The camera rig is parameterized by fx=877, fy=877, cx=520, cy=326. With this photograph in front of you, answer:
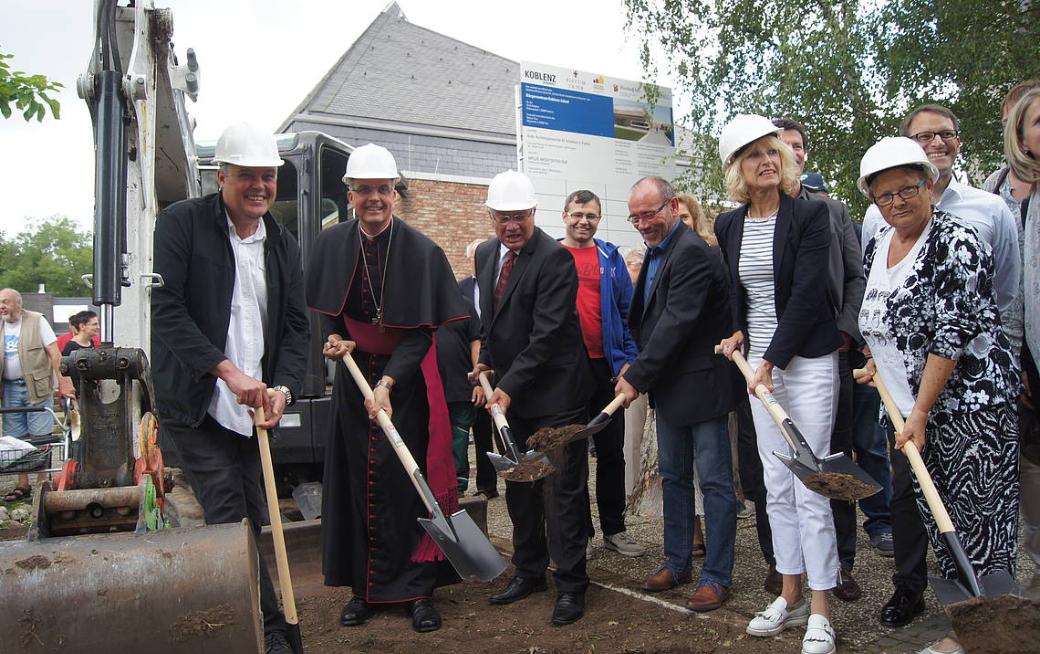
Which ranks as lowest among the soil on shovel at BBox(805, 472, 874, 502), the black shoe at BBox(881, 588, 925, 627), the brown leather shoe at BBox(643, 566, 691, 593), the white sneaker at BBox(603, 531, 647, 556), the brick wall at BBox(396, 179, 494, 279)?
the white sneaker at BBox(603, 531, 647, 556)

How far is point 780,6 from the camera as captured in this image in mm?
11062

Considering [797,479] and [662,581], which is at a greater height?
[797,479]

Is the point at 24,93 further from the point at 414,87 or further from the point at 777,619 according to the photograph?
the point at 414,87

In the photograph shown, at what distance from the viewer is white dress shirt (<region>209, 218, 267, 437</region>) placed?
12.6 ft

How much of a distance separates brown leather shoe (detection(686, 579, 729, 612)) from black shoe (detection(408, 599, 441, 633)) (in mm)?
1225

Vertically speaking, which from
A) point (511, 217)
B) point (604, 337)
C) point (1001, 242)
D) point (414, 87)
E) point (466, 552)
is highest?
point (414, 87)

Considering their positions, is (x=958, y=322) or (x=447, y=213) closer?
(x=958, y=322)

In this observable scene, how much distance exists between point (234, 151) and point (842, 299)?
3.10m

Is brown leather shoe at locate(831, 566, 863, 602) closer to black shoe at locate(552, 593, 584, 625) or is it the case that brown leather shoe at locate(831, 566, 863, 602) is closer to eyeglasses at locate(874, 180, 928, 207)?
black shoe at locate(552, 593, 584, 625)

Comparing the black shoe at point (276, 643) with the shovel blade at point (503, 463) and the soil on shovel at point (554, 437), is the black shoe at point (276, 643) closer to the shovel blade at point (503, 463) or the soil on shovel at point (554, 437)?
the shovel blade at point (503, 463)

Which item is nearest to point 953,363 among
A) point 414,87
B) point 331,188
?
point 331,188

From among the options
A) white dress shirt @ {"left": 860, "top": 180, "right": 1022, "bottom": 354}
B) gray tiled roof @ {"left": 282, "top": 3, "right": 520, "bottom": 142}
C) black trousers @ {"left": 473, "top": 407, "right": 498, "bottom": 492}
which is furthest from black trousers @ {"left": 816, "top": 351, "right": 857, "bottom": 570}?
gray tiled roof @ {"left": 282, "top": 3, "right": 520, "bottom": 142}

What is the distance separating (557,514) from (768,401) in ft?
4.30

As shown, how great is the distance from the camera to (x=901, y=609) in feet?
12.6
